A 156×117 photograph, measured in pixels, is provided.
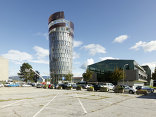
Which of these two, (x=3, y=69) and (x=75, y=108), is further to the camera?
(x=3, y=69)

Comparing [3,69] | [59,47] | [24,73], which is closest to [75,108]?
[24,73]

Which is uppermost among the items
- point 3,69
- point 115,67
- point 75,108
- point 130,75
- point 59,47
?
point 59,47

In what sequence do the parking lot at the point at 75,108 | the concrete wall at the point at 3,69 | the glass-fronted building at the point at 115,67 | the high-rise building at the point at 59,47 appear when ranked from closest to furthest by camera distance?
the parking lot at the point at 75,108
the glass-fronted building at the point at 115,67
the concrete wall at the point at 3,69
the high-rise building at the point at 59,47

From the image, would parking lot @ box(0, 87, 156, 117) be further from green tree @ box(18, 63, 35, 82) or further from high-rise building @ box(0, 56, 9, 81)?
high-rise building @ box(0, 56, 9, 81)

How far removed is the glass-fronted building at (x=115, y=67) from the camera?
5716 cm

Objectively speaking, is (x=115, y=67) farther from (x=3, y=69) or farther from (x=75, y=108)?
(x=3, y=69)

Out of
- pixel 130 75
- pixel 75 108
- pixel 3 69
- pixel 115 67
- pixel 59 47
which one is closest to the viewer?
pixel 75 108

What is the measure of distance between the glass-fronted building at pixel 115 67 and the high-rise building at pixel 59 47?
44.9 meters

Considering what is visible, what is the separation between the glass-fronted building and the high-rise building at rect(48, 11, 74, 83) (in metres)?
44.9

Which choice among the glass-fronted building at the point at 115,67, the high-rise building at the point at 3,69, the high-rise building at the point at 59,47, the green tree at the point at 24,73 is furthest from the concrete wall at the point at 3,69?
the glass-fronted building at the point at 115,67

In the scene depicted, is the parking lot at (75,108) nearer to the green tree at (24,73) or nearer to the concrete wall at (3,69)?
the green tree at (24,73)

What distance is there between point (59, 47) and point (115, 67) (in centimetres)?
6116

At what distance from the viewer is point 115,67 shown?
6012 centimetres

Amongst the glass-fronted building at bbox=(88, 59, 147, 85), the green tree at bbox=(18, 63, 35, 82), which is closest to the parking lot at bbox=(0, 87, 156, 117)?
the glass-fronted building at bbox=(88, 59, 147, 85)
